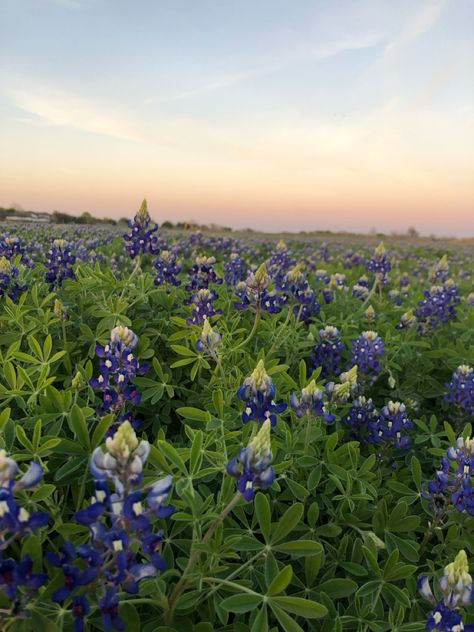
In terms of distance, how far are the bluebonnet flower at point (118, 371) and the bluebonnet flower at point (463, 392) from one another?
228 cm

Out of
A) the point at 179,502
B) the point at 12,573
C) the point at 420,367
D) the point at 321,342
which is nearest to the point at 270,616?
the point at 179,502

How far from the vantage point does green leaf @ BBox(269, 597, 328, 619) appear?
159cm

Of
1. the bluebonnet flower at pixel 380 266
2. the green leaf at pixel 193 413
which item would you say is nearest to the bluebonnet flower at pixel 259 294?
the green leaf at pixel 193 413

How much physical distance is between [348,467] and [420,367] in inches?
76.8

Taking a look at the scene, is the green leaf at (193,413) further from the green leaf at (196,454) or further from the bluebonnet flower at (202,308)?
the bluebonnet flower at (202,308)

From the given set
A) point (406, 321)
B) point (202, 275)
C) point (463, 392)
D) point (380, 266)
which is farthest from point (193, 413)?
point (380, 266)

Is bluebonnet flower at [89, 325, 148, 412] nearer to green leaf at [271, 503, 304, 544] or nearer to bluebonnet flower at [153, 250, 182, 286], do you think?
green leaf at [271, 503, 304, 544]

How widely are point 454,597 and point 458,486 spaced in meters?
0.81

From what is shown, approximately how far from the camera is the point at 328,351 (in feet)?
12.3

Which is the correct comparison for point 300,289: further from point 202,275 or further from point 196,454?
point 196,454

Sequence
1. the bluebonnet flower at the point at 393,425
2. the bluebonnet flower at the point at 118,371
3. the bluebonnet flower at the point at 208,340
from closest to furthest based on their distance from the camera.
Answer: the bluebonnet flower at the point at 118,371
the bluebonnet flower at the point at 208,340
the bluebonnet flower at the point at 393,425

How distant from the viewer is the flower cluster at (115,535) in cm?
132

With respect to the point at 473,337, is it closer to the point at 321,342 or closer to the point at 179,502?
the point at 321,342

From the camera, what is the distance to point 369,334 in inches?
146
